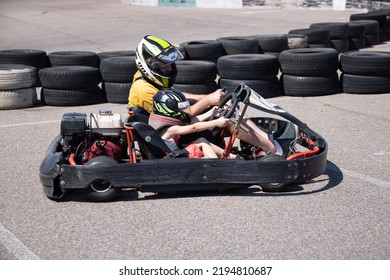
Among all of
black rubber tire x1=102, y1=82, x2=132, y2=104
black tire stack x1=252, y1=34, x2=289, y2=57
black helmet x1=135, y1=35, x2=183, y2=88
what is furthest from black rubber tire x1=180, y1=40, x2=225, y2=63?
Answer: black helmet x1=135, y1=35, x2=183, y2=88

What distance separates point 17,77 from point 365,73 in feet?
16.0

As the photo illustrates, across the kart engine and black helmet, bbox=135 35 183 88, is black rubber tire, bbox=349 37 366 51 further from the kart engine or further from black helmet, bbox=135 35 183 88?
the kart engine

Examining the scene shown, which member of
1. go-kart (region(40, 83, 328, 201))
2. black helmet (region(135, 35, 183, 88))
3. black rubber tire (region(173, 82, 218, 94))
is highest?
black helmet (region(135, 35, 183, 88))

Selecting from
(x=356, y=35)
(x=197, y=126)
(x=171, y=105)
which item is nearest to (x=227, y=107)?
(x=197, y=126)

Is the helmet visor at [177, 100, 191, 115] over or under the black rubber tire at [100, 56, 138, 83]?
over

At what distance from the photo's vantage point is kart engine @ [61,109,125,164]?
6.10 meters

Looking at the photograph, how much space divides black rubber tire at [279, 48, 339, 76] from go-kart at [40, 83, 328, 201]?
149 inches

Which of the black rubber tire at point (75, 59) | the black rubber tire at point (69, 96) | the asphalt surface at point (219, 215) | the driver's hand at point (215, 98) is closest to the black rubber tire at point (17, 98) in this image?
the black rubber tire at point (69, 96)

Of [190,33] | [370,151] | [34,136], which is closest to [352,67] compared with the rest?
[370,151]

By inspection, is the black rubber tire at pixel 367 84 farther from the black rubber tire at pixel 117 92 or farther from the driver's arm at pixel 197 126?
the driver's arm at pixel 197 126

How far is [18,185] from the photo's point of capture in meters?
6.37

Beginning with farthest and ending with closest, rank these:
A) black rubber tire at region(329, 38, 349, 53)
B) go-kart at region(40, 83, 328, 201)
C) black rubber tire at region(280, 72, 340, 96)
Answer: black rubber tire at region(329, 38, 349, 53) < black rubber tire at region(280, 72, 340, 96) < go-kart at region(40, 83, 328, 201)

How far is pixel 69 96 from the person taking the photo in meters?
9.84
